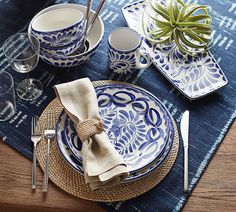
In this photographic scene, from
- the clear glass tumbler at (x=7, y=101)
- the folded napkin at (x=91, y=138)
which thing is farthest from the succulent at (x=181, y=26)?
the clear glass tumbler at (x=7, y=101)

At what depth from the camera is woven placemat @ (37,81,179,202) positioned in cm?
92

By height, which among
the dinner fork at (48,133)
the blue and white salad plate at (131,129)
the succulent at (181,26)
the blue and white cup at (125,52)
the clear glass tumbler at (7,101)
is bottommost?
the clear glass tumbler at (7,101)

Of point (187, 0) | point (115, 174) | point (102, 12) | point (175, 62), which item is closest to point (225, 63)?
point (175, 62)

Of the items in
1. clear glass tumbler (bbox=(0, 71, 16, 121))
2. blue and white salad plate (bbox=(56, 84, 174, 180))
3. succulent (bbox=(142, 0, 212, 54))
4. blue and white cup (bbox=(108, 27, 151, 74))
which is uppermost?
succulent (bbox=(142, 0, 212, 54))

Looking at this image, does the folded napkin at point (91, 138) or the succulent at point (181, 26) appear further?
the succulent at point (181, 26)

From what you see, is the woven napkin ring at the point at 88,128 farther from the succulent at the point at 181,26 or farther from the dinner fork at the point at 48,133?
the succulent at the point at 181,26

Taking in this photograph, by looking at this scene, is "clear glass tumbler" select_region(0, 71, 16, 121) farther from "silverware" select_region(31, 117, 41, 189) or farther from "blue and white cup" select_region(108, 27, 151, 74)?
"blue and white cup" select_region(108, 27, 151, 74)

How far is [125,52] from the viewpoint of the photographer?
3.48 ft

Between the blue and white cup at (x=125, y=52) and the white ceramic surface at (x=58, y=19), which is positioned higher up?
the blue and white cup at (x=125, y=52)

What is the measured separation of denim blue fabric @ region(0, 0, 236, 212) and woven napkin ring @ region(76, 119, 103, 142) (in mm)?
126

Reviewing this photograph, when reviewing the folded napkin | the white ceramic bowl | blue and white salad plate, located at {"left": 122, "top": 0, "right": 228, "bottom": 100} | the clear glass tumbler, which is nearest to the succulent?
blue and white salad plate, located at {"left": 122, "top": 0, "right": 228, "bottom": 100}

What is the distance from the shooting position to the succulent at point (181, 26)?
1114mm

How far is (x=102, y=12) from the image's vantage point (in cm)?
124

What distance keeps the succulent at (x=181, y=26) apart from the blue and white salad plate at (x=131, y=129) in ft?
0.56
